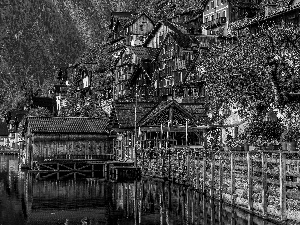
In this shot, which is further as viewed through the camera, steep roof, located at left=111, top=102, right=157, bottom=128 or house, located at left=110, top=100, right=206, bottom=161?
steep roof, located at left=111, top=102, right=157, bottom=128

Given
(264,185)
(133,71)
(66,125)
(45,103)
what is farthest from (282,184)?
(45,103)

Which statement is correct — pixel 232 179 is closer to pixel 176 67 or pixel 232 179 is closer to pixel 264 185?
pixel 264 185

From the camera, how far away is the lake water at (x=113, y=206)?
87.4 ft

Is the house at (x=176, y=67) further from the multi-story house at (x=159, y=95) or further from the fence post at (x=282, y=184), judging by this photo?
the fence post at (x=282, y=184)

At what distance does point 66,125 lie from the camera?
67562mm

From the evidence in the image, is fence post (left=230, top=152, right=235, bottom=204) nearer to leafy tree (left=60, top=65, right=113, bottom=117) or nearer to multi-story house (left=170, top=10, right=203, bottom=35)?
→ leafy tree (left=60, top=65, right=113, bottom=117)

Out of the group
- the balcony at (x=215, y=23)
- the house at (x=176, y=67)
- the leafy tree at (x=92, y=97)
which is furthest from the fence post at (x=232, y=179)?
the balcony at (x=215, y=23)

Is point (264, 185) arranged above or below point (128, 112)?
below

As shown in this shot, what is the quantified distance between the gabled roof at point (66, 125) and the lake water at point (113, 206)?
20024mm

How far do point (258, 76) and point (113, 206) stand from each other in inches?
681

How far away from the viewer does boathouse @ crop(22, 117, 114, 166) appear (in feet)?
217

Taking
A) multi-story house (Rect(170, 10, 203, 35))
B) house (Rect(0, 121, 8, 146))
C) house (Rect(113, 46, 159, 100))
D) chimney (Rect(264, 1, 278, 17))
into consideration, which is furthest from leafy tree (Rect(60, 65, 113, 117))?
house (Rect(0, 121, 8, 146))

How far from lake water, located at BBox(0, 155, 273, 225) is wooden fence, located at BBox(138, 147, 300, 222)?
28.6 inches

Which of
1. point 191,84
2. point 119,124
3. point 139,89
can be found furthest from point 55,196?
Result: point 139,89
